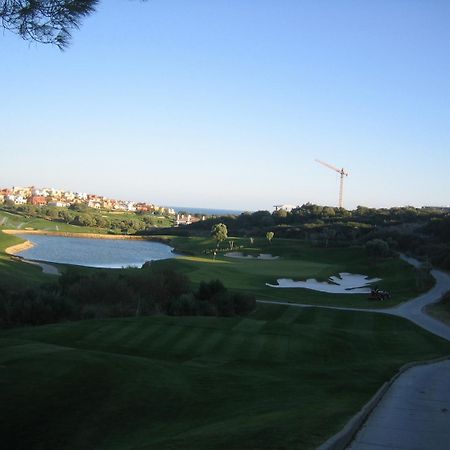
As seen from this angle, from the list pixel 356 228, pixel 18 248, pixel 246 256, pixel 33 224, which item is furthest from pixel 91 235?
pixel 356 228

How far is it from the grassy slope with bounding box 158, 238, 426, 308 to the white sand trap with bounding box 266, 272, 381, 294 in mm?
1104

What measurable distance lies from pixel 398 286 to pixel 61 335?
37738 mm

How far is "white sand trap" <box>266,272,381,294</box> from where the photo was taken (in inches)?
A: 1988

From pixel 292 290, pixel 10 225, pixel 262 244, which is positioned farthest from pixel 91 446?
pixel 10 225

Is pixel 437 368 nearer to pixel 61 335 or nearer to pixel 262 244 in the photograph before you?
pixel 61 335

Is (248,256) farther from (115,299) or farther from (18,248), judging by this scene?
(115,299)

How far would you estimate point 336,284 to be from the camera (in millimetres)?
54594

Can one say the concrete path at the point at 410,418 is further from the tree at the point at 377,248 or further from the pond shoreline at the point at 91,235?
the pond shoreline at the point at 91,235

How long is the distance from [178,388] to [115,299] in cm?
2112

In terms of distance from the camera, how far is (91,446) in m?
9.27

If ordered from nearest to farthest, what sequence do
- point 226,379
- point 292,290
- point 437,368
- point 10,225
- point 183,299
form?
point 226,379, point 437,368, point 183,299, point 292,290, point 10,225

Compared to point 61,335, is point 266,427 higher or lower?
higher

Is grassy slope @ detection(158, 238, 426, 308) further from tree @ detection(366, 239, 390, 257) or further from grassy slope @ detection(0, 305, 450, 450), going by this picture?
grassy slope @ detection(0, 305, 450, 450)

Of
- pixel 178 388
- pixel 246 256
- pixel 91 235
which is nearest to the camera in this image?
pixel 178 388
